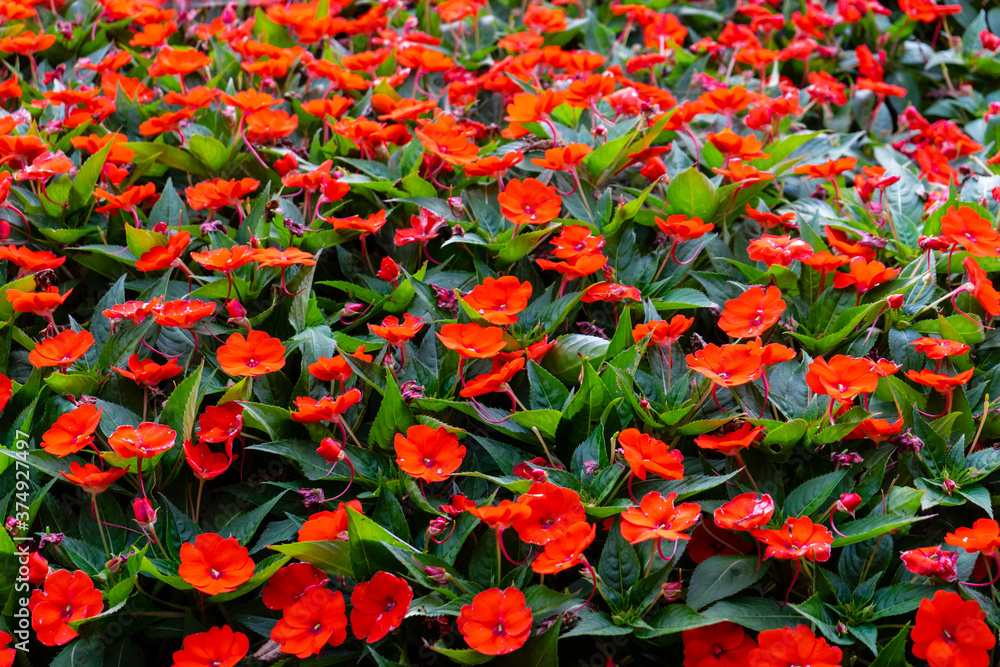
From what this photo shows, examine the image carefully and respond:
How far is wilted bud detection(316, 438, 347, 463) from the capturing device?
174 centimetres

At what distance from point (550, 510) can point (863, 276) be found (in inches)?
45.5

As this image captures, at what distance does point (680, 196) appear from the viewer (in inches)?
99.3

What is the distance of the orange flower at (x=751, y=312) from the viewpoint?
76.6 inches

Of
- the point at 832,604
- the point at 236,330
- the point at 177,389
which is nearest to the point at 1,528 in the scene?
the point at 177,389

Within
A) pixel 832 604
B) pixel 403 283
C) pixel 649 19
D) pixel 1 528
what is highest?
pixel 649 19

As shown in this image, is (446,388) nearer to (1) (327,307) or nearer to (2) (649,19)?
(1) (327,307)

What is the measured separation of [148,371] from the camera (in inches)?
76.0

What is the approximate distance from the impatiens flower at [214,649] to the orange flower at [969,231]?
2042mm

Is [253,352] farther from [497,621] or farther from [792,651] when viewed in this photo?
[792,651]

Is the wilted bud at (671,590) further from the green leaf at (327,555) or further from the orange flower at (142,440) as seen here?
the orange flower at (142,440)

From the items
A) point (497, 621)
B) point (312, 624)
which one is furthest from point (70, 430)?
point (497, 621)

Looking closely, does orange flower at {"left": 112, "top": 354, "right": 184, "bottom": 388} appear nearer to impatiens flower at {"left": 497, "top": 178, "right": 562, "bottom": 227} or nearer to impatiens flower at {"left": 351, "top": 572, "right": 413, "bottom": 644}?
impatiens flower at {"left": 351, "top": 572, "right": 413, "bottom": 644}

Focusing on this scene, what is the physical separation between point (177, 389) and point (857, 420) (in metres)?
1.64

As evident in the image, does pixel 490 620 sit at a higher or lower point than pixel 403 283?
lower
